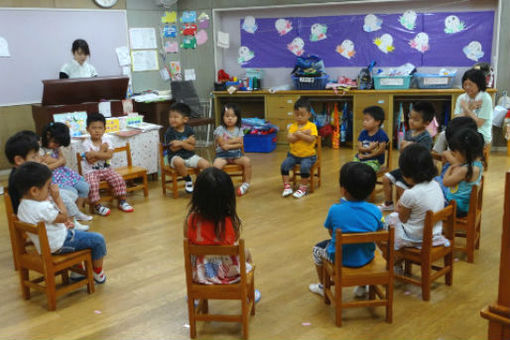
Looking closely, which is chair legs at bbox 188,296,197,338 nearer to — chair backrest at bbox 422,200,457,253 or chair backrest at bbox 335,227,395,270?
chair backrest at bbox 335,227,395,270

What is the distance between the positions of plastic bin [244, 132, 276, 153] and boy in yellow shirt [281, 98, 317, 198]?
78.9 inches

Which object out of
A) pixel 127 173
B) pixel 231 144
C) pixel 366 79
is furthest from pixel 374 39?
pixel 127 173

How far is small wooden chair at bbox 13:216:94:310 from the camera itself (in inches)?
110

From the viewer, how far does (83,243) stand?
2967mm

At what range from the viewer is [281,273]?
3.28 meters

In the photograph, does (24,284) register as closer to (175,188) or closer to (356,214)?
(356,214)

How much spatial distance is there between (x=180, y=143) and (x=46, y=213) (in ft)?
7.46

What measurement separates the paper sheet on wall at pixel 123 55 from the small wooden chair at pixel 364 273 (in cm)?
520

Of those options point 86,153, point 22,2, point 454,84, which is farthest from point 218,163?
point 454,84

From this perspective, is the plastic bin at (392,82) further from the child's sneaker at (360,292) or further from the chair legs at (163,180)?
the child's sneaker at (360,292)

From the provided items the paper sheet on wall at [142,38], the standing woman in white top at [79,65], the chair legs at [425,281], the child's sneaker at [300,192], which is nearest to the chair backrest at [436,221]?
the chair legs at [425,281]

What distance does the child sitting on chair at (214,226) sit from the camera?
2.48 m

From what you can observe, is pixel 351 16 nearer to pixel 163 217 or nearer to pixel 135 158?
pixel 135 158

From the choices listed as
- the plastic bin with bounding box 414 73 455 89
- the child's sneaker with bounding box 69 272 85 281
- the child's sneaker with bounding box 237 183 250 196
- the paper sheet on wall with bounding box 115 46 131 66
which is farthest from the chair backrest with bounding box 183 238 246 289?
the paper sheet on wall with bounding box 115 46 131 66
